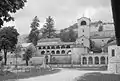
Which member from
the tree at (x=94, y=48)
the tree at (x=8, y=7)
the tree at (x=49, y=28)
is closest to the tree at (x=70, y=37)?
the tree at (x=49, y=28)

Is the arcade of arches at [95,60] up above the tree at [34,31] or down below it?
below

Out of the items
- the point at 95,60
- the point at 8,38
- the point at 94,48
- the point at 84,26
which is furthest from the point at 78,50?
the point at 8,38

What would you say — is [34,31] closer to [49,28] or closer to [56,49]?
[49,28]

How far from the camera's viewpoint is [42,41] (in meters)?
69.5


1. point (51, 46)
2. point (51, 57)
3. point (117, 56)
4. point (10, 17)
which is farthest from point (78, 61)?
point (10, 17)

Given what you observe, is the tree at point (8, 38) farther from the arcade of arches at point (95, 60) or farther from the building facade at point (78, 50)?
the arcade of arches at point (95, 60)

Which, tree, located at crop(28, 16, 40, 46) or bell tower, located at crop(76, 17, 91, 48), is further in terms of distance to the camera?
tree, located at crop(28, 16, 40, 46)

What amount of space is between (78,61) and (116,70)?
1031 inches

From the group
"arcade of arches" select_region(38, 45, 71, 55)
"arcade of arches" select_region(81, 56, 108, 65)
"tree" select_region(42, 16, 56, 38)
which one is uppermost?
"tree" select_region(42, 16, 56, 38)

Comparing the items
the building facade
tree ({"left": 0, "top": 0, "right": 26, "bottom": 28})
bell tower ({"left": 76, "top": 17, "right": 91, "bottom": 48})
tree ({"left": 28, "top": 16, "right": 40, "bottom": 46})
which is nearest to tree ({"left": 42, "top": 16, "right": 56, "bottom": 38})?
tree ({"left": 28, "top": 16, "right": 40, "bottom": 46})

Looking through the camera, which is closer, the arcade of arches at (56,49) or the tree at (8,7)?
the tree at (8,7)

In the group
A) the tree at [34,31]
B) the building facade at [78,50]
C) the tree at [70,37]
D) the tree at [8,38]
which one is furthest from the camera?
the tree at [70,37]

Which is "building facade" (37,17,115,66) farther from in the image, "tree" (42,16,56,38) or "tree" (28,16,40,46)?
"tree" (42,16,56,38)

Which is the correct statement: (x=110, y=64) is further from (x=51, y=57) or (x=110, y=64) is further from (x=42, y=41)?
(x=42, y=41)
